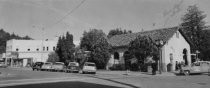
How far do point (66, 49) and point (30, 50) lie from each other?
2810cm

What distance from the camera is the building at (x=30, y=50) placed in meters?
80.5

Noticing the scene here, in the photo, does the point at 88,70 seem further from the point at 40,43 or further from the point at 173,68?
the point at 40,43

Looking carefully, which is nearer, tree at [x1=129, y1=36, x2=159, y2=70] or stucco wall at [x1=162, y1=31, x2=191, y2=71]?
tree at [x1=129, y1=36, x2=159, y2=70]

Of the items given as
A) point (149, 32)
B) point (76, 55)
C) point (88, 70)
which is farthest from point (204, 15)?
point (88, 70)

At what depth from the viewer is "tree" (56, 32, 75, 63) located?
59406 millimetres

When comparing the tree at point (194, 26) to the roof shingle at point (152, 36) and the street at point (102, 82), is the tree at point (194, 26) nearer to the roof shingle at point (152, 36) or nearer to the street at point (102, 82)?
the roof shingle at point (152, 36)

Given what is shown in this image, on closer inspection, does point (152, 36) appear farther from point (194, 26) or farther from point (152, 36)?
point (194, 26)

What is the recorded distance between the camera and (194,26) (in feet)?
209

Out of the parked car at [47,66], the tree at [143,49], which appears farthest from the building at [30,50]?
the tree at [143,49]

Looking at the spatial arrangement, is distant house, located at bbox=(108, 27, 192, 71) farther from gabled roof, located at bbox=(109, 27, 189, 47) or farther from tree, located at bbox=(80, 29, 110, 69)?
tree, located at bbox=(80, 29, 110, 69)

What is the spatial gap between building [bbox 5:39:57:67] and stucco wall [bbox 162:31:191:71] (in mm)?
46732

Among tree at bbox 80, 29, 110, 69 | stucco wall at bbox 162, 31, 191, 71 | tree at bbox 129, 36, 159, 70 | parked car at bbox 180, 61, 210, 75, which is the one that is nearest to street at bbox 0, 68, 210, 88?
parked car at bbox 180, 61, 210, 75

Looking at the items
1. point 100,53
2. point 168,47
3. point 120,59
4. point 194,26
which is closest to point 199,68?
point 168,47

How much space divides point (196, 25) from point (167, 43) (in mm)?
24547
